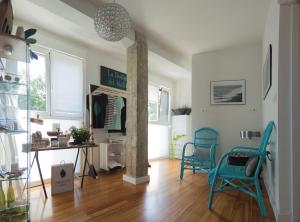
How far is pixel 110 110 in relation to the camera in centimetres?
379

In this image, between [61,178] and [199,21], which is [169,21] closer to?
[199,21]

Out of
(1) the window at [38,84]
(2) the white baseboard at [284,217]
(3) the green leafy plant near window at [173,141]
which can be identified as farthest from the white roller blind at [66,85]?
(2) the white baseboard at [284,217]

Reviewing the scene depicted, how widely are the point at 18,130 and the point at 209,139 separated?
10.0ft

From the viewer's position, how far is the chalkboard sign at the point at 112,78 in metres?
3.94

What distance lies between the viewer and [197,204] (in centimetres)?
226

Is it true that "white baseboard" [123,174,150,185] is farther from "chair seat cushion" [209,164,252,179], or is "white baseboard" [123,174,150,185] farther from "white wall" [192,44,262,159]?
"white wall" [192,44,262,159]

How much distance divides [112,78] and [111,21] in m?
2.36

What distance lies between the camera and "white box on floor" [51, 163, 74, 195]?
8.48 feet

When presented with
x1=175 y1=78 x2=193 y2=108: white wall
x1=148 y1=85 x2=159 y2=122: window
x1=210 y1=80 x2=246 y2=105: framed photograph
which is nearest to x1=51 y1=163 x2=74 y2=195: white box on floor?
x1=210 y1=80 x2=246 y2=105: framed photograph

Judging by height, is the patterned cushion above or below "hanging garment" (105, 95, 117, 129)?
below

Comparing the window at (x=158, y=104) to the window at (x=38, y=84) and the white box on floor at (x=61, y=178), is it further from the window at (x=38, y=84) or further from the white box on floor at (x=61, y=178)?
the white box on floor at (x=61, y=178)

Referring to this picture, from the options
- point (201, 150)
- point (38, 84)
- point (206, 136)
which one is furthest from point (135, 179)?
point (38, 84)

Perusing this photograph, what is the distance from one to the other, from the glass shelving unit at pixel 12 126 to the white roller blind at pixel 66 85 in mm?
1269

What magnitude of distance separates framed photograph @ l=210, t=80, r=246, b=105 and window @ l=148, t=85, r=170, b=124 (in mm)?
1893
